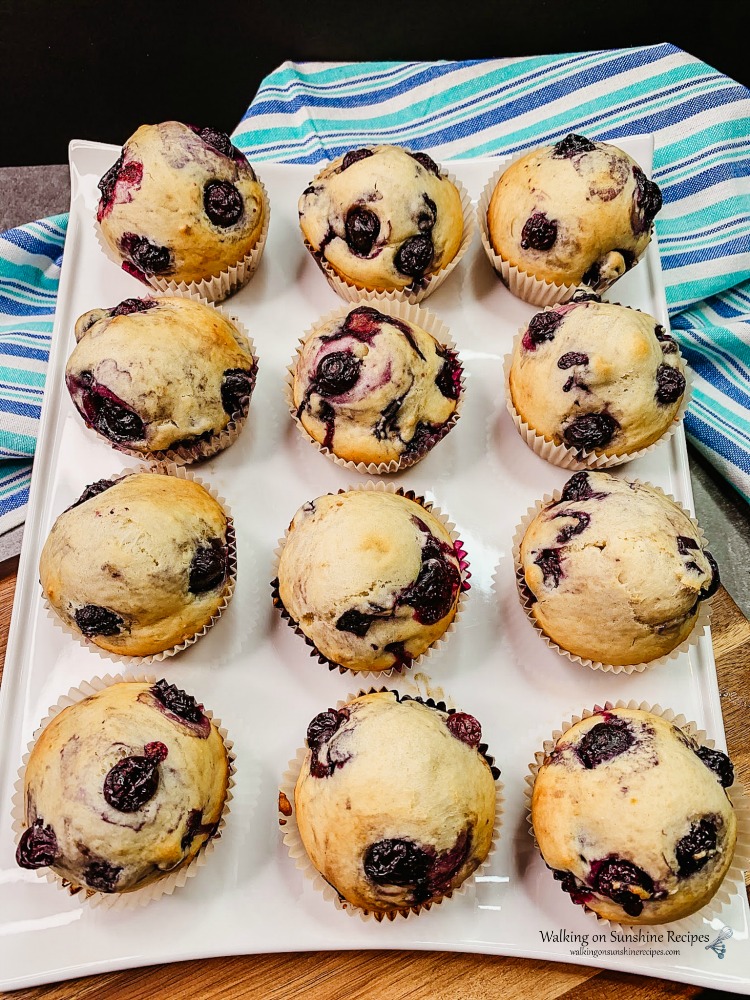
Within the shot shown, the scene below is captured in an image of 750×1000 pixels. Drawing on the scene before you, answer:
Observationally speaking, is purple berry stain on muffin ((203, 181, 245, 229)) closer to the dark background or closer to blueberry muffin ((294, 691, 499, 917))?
blueberry muffin ((294, 691, 499, 917))

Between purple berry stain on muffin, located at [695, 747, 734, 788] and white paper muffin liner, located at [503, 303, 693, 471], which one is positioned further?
white paper muffin liner, located at [503, 303, 693, 471]

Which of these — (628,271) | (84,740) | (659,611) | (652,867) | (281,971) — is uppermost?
(628,271)

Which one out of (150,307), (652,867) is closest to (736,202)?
(150,307)

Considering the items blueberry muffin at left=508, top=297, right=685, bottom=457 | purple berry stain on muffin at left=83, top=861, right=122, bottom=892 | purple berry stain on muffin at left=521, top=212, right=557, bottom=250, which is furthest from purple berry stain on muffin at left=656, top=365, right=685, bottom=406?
Result: purple berry stain on muffin at left=83, top=861, right=122, bottom=892

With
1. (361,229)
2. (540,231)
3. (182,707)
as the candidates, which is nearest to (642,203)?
(540,231)

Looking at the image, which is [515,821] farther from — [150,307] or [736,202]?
[736,202]

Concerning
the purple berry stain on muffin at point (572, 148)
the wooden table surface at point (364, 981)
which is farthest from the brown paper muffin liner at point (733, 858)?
the purple berry stain on muffin at point (572, 148)
